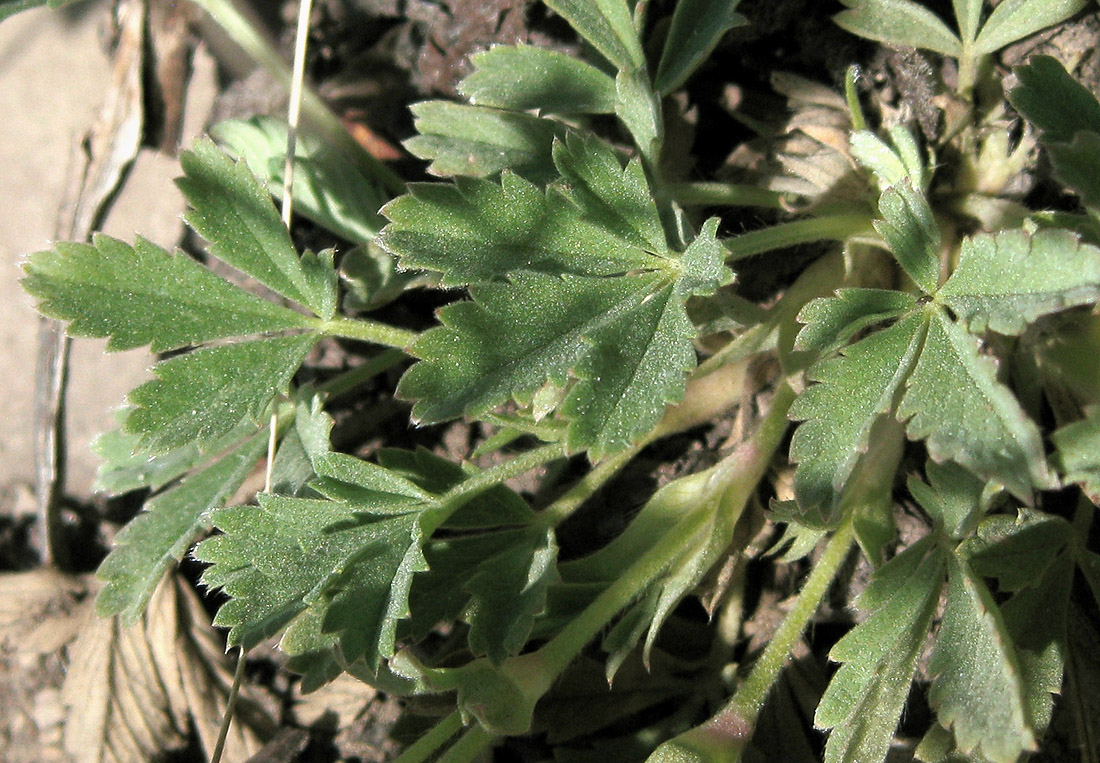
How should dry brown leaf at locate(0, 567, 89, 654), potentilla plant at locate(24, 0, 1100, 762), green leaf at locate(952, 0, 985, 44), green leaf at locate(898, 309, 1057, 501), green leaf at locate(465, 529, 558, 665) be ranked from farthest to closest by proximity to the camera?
dry brown leaf at locate(0, 567, 89, 654) < green leaf at locate(952, 0, 985, 44) < green leaf at locate(465, 529, 558, 665) < potentilla plant at locate(24, 0, 1100, 762) < green leaf at locate(898, 309, 1057, 501)

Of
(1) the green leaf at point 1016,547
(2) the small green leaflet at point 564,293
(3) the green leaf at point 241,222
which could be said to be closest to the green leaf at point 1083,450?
(1) the green leaf at point 1016,547

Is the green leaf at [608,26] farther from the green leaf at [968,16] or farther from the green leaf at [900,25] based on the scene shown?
the green leaf at [968,16]

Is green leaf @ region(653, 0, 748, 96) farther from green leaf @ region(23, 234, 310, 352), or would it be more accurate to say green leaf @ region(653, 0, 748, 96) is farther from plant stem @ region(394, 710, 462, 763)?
plant stem @ region(394, 710, 462, 763)

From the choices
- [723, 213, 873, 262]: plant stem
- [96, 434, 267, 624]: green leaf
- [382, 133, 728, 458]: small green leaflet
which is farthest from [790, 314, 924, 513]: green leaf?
[96, 434, 267, 624]: green leaf

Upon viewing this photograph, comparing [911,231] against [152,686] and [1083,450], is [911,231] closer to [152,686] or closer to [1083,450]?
[1083,450]

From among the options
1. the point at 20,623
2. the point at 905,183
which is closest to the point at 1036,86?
the point at 905,183

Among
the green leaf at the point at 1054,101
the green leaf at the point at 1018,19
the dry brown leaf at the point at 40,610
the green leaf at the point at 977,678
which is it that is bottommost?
the dry brown leaf at the point at 40,610
